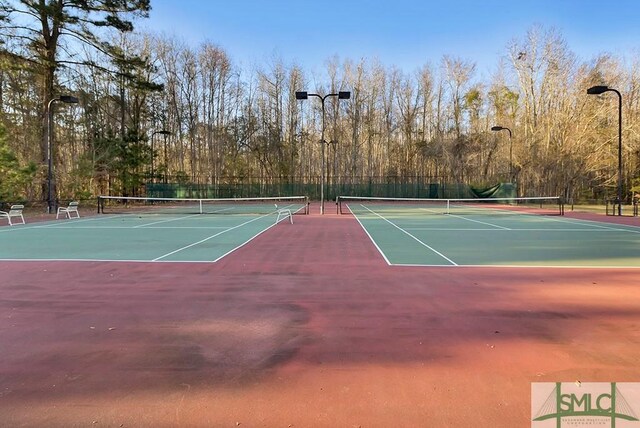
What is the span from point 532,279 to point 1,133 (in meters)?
24.9

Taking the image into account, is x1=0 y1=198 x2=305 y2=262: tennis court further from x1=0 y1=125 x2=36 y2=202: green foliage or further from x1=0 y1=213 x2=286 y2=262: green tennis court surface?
x1=0 y1=125 x2=36 y2=202: green foliage

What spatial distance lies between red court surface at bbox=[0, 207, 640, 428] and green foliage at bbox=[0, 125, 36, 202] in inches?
716

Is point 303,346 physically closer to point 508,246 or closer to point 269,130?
point 508,246

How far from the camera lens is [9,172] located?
22000 mm

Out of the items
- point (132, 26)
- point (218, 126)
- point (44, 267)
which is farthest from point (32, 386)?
point (218, 126)

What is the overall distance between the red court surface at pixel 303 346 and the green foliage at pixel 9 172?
18177 mm

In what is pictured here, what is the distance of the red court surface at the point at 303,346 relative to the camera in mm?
2928

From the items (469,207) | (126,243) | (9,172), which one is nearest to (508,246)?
(126,243)

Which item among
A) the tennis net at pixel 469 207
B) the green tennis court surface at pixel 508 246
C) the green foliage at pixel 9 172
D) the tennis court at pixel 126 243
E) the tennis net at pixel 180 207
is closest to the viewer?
the green tennis court surface at pixel 508 246

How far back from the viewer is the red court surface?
2.93m

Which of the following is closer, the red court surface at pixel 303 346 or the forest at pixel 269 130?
the red court surface at pixel 303 346

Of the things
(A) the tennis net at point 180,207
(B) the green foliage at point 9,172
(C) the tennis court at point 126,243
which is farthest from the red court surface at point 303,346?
(B) the green foliage at point 9,172

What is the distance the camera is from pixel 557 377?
340 cm

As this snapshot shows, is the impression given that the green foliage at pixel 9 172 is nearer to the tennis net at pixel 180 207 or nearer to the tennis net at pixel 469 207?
the tennis net at pixel 180 207
